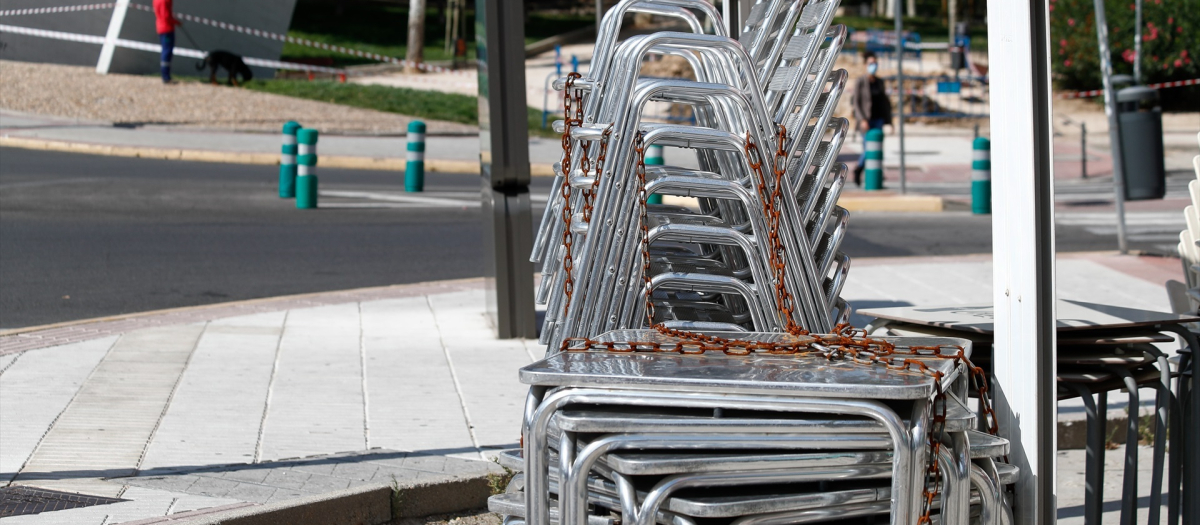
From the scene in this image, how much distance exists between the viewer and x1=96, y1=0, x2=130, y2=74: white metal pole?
74.1 ft

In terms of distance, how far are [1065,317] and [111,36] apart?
22134 mm

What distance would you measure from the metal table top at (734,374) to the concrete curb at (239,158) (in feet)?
48.8

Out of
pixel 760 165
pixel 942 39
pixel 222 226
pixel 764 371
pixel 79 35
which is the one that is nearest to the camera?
pixel 764 371

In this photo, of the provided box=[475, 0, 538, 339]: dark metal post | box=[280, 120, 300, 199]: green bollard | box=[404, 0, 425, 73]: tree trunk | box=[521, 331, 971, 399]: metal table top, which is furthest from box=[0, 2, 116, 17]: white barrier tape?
box=[521, 331, 971, 399]: metal table top

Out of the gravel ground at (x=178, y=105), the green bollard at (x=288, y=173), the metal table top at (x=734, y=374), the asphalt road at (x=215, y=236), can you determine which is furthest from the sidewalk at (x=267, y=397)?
the gravel ground at (x=178, y=105)

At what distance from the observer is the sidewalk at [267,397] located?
185 inches

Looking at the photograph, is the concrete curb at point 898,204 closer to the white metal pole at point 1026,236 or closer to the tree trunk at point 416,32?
the white metal pole at point 1026,236

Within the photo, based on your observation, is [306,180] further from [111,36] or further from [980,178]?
[111,36]

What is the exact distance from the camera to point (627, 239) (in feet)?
11.5

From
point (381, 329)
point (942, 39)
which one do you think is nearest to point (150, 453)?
point (381, 329)

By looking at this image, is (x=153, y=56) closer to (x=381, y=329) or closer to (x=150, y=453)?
(x=381, y=329)

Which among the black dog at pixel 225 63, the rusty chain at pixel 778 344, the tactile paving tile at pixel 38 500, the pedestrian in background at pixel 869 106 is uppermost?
the black dog at pixel 225 63

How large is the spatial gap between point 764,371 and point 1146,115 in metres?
11.9

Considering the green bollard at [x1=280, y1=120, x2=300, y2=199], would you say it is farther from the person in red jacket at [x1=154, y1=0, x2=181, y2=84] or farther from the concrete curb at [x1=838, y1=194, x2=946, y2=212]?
the person in red jacket at [x1=154, y1=0, x2=181, y2=84]
